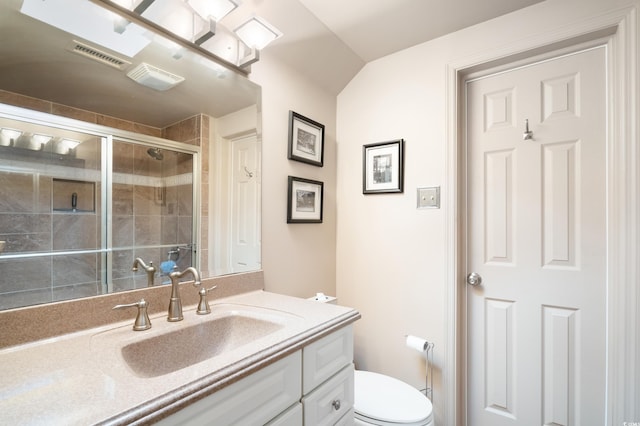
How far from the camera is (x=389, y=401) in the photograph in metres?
1.30

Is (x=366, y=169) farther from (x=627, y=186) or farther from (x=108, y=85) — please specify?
(x=108, y=85)

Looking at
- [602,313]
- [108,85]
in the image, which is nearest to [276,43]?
[108,85]

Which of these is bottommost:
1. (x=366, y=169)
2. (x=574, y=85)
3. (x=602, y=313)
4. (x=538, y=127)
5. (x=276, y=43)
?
(x=602, y=313)

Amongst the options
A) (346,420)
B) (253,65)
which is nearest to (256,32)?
(253,65)

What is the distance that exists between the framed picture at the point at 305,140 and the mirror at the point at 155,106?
0.22 m

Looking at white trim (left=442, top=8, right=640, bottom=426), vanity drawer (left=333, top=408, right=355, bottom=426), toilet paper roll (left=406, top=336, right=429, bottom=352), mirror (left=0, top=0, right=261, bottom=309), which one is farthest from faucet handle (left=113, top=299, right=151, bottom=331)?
white trim (left=442, top=8, right=640, bottom=426)

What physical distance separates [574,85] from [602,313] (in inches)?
42.1

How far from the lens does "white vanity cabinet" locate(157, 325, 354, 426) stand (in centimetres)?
64

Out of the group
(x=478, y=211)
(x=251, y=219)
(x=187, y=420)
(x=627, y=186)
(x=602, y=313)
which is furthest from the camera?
(x=478, y=211)

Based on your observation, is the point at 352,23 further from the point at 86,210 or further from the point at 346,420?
the point at 346,420

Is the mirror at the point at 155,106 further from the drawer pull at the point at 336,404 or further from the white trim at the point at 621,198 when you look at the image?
the white trim at the point at 621,198

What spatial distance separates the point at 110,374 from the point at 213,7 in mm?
1220

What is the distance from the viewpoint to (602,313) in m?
1.30

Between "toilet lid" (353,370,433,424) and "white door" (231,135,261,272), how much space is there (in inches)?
31.1
